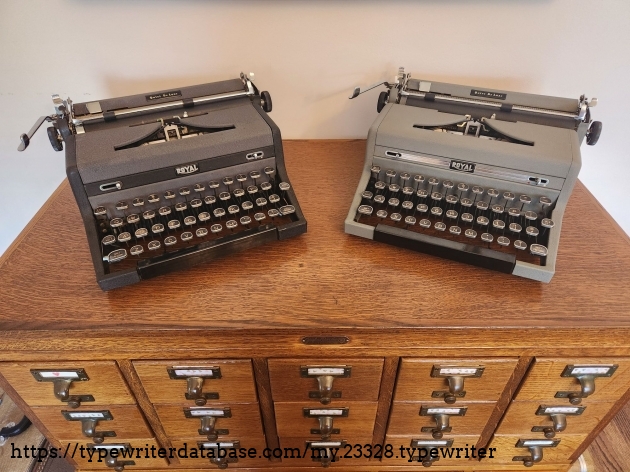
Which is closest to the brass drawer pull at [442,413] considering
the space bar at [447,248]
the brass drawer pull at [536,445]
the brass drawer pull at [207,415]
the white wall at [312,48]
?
the brass drawer pull at [536,445]

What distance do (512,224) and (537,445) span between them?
0.59 m

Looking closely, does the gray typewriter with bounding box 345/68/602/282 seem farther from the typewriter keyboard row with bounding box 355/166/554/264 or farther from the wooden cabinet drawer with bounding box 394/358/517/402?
the wooden cabinet drawer with bounding box 394/358/517/402

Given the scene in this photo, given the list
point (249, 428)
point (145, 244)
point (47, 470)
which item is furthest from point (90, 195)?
point (47, 470)

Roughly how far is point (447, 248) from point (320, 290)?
276 millimetres

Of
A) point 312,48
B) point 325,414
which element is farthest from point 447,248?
point 312,48

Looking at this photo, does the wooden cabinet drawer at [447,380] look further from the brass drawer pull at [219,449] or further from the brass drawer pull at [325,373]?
the brass drawer pull at [219,449]

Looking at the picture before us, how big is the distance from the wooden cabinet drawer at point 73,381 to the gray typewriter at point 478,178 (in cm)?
59

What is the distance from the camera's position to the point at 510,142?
0.94m

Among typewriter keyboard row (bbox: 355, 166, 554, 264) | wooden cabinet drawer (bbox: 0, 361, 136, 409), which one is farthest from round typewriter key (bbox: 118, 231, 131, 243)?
typewriter keyboard row (bbox: 355, 166, 554, 264)

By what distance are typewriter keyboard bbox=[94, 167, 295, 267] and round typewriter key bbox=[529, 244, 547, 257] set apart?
493mm

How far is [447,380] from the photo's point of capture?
2.93 feet

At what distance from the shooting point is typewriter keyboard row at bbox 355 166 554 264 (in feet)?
2.94

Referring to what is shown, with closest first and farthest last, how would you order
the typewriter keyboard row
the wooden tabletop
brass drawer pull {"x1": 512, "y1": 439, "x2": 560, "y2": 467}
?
the wooden tabletop → the typewriter keyboard row → brass drawer pull {"x1": 512, "y1": 439, "x2": 560, "y2": 467}

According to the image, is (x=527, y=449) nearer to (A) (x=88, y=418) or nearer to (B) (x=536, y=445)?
(B) (x=536, y=445)
